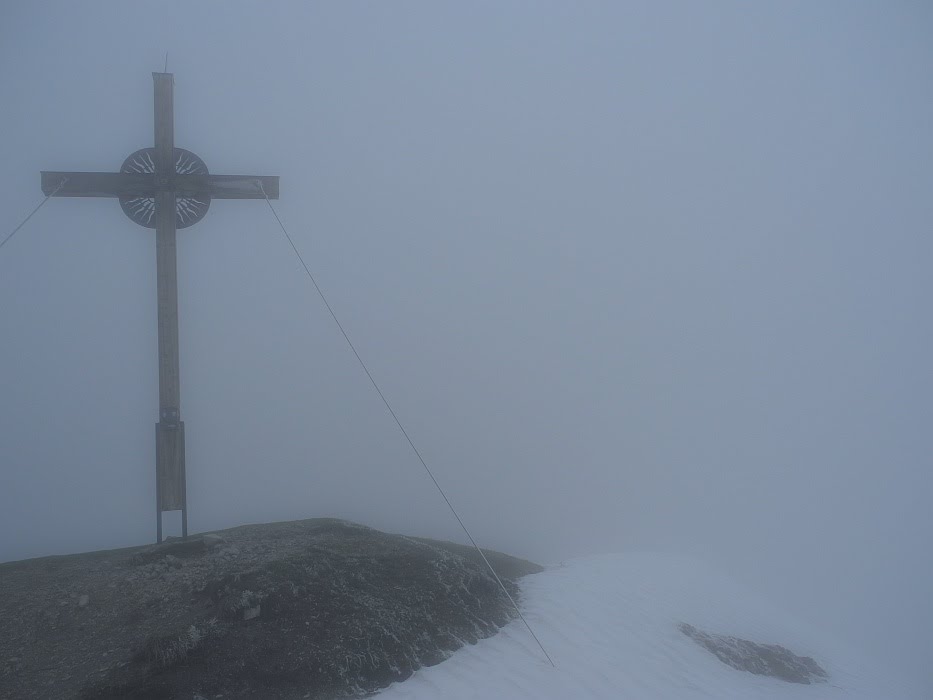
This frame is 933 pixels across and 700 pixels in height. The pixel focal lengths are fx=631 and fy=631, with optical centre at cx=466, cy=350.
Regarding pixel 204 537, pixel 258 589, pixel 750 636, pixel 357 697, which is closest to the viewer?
pixel 357 697

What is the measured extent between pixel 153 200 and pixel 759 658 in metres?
9.31

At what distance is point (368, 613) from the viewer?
6008mm

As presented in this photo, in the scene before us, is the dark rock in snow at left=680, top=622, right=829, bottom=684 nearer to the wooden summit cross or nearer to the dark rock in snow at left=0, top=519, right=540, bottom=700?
the dark rock in snow at left=0, top=519, right=540, bottom=700

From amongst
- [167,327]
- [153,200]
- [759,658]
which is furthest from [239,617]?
[759,658]

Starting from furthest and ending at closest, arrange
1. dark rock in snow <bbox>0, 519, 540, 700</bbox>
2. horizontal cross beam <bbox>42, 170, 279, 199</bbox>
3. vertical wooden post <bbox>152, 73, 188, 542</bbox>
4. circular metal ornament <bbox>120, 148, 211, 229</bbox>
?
circular metal ornament <bbox>120, 148, 211, 229</bbox>
horizontal cross beam <bbox>42, 170, 279, 199</bbox>
vertical wooden post <bbox>152, 73, 188, 542</bbox>
dark rock in snow <bbox>0, 519, 540, 700</bbox>

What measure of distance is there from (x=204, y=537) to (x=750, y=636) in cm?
723

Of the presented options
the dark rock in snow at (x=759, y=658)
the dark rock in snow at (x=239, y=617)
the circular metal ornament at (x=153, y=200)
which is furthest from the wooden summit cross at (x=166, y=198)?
the dark rock in snow at (x=759, y=658)

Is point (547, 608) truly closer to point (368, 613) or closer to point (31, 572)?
point (368, 613)

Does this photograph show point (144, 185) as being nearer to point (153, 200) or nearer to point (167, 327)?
point (153, 200)

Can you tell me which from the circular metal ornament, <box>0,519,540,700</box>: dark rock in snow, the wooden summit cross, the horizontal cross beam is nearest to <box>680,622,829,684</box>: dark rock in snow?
<box>0,519,540,700</box>: dark rock in snow

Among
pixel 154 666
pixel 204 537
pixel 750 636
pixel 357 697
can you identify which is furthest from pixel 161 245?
pixel 750 636

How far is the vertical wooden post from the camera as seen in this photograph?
7.33 meters

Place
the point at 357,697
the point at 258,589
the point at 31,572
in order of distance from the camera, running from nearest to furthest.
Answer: the point at 357,697
the point at 258,589
the point at 31,572

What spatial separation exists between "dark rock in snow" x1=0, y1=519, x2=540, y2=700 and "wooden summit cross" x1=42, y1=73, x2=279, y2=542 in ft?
3.40
